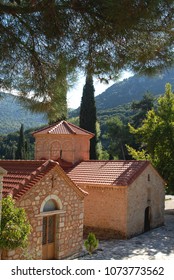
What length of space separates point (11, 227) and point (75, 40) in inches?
211

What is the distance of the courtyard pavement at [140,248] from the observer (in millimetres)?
13648

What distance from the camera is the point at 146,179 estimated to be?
2016 cm

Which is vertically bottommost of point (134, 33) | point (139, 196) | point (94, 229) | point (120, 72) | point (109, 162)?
point (94, 229)

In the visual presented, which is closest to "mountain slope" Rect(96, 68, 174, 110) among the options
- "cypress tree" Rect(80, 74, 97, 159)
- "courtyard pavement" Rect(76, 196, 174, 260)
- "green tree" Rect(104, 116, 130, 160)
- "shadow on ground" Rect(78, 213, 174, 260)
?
"green tree" Rect(104, 116, 130, 160)

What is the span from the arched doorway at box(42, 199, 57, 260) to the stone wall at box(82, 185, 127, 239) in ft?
20.5

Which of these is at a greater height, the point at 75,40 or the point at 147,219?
the point at 75,40

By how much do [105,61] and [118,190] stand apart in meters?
11.3

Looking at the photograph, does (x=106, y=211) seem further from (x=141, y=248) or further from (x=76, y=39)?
(x=76, y=39)

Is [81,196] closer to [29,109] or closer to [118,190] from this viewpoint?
[118,190]

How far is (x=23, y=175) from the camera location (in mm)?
11781

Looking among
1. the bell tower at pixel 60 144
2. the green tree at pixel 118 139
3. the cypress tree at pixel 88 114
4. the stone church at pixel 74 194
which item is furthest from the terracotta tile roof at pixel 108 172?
the green tree at pixel 118 139

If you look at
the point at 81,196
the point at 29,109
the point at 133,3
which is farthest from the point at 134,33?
the point at 81,196

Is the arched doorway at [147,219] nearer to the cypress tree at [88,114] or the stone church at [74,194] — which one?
the stone church at [74,194]

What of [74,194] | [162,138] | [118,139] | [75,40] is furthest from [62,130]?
[118,139]
